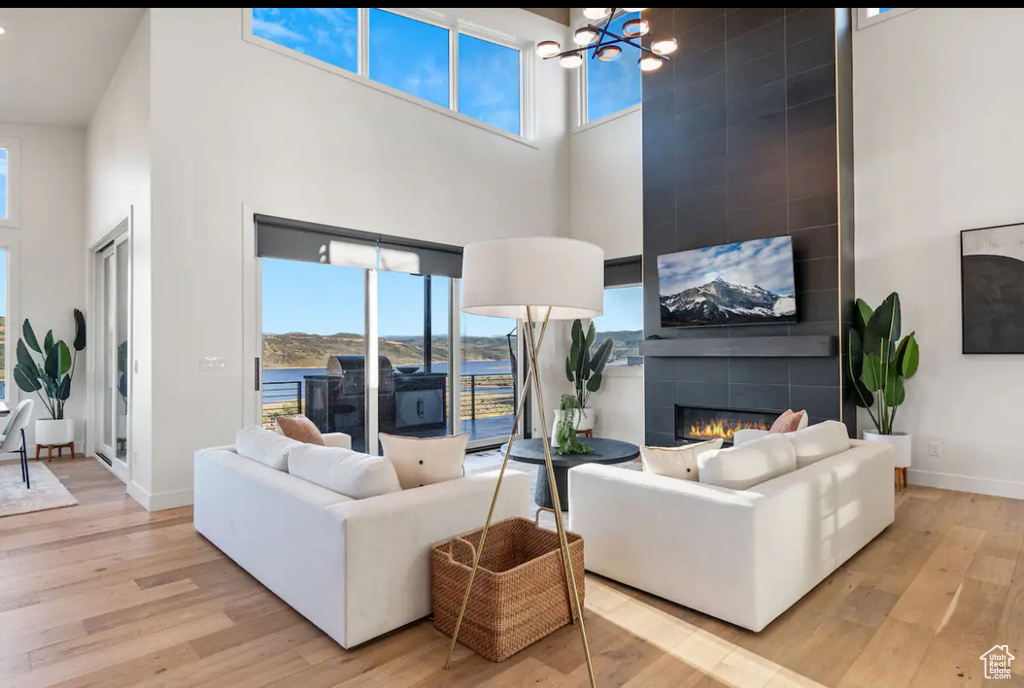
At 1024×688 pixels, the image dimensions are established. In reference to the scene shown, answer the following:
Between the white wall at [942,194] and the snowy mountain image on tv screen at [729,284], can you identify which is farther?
the snowy mountain image on tv screen at [729,284]

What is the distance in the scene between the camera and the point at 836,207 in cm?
504

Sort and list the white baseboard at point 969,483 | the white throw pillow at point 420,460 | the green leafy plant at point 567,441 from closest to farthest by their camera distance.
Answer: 1. the white throw pillow at point 420,460
2. the green leafy plant at point 567,441
3. the white baseboard at point 969,483

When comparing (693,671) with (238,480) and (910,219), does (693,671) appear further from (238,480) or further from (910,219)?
(910,219)

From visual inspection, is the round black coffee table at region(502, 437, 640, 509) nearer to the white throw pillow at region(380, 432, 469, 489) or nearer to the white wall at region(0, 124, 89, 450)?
the white throw pillow at region(380, 432, 469, 489)

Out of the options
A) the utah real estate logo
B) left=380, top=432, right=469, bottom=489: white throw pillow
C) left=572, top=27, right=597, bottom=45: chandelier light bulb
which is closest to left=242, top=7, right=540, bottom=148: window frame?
left=572, top=27, right=597, bottom=45: chandelier light bulb

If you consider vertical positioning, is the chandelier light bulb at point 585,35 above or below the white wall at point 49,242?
above

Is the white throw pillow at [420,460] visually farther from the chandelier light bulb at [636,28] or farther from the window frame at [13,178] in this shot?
the window frame at [13,178]

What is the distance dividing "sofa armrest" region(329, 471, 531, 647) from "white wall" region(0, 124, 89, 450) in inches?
214

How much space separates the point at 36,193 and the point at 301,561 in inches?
228

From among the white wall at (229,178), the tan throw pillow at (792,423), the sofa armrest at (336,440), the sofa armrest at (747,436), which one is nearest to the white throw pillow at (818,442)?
the tan throw pillow at (792,423)

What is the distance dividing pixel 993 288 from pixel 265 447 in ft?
17.1

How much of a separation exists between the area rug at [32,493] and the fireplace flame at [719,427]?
204 inches

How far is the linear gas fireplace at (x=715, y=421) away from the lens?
5.52 m

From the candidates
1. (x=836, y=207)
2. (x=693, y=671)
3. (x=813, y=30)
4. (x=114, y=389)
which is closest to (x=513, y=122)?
(x=813, y=30)
